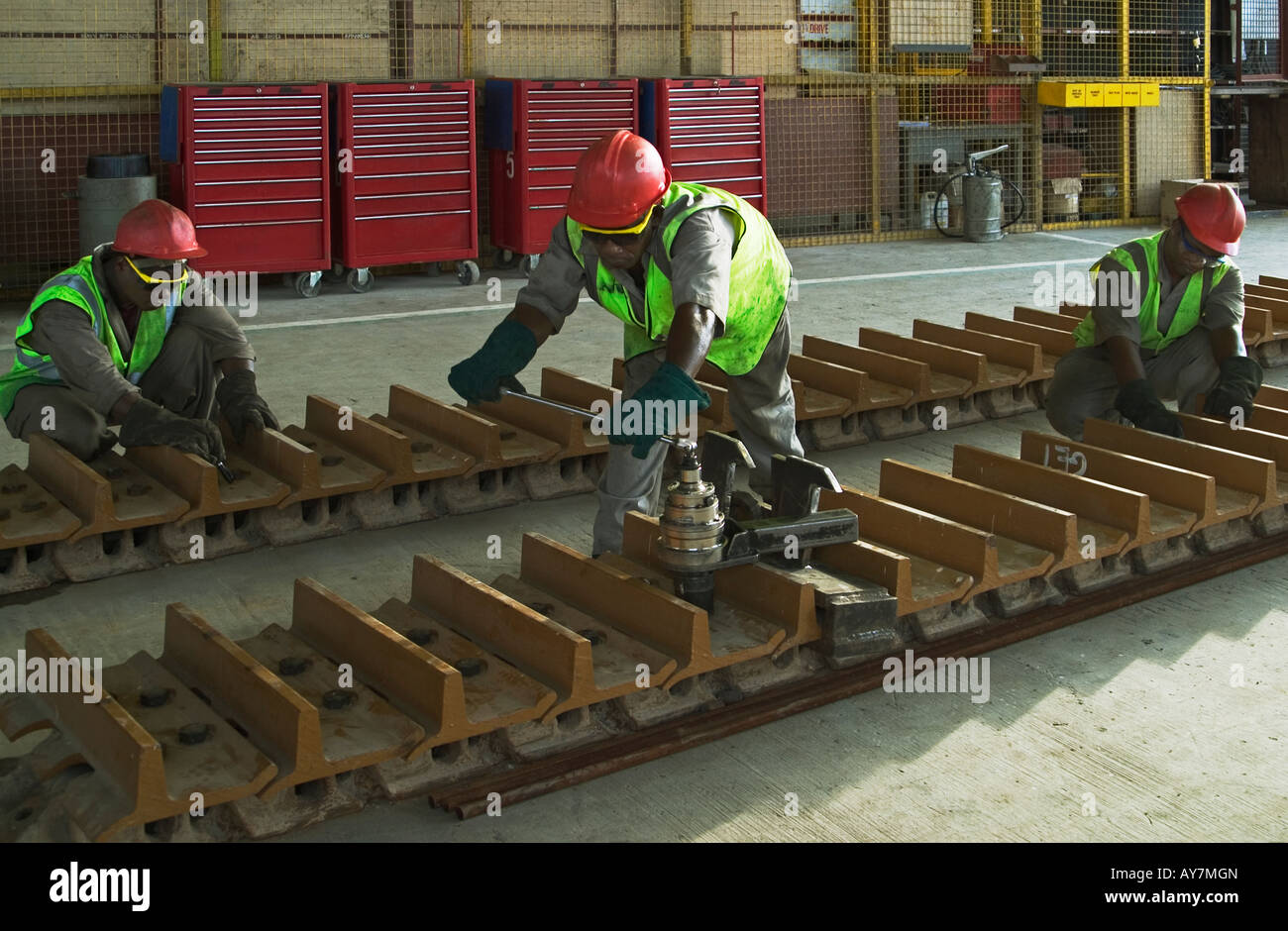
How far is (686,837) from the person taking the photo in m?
3.30

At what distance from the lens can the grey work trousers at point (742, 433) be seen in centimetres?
476

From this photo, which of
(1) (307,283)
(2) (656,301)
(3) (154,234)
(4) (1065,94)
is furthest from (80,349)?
(4) (1065,94)

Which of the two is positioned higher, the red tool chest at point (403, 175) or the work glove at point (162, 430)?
the red tool chest at point (403, 175)

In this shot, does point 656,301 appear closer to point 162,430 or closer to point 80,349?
point 162,430

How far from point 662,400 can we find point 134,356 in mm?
2657

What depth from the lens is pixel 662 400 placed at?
3850mm

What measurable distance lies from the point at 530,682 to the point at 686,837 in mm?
592

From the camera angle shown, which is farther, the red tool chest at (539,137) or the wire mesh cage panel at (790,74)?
the red tool chest at (539,137)

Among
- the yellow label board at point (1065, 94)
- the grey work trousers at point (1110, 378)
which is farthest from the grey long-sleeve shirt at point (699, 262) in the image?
the yellow label board at point (1065, 94)

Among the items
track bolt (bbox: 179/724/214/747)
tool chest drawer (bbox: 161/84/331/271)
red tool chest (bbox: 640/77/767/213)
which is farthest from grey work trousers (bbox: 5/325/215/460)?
red tool chest (bbox: 640/77/767/213)

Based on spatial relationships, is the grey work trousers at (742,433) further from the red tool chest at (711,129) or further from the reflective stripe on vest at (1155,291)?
the red tool chest at (711,129)

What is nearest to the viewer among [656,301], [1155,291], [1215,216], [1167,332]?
[656,301]

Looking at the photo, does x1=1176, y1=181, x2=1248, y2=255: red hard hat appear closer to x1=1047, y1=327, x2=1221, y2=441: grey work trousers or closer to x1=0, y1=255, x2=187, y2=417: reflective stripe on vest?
x1=1047, y1=327, x2=1221, y2=441: grey work trousers
